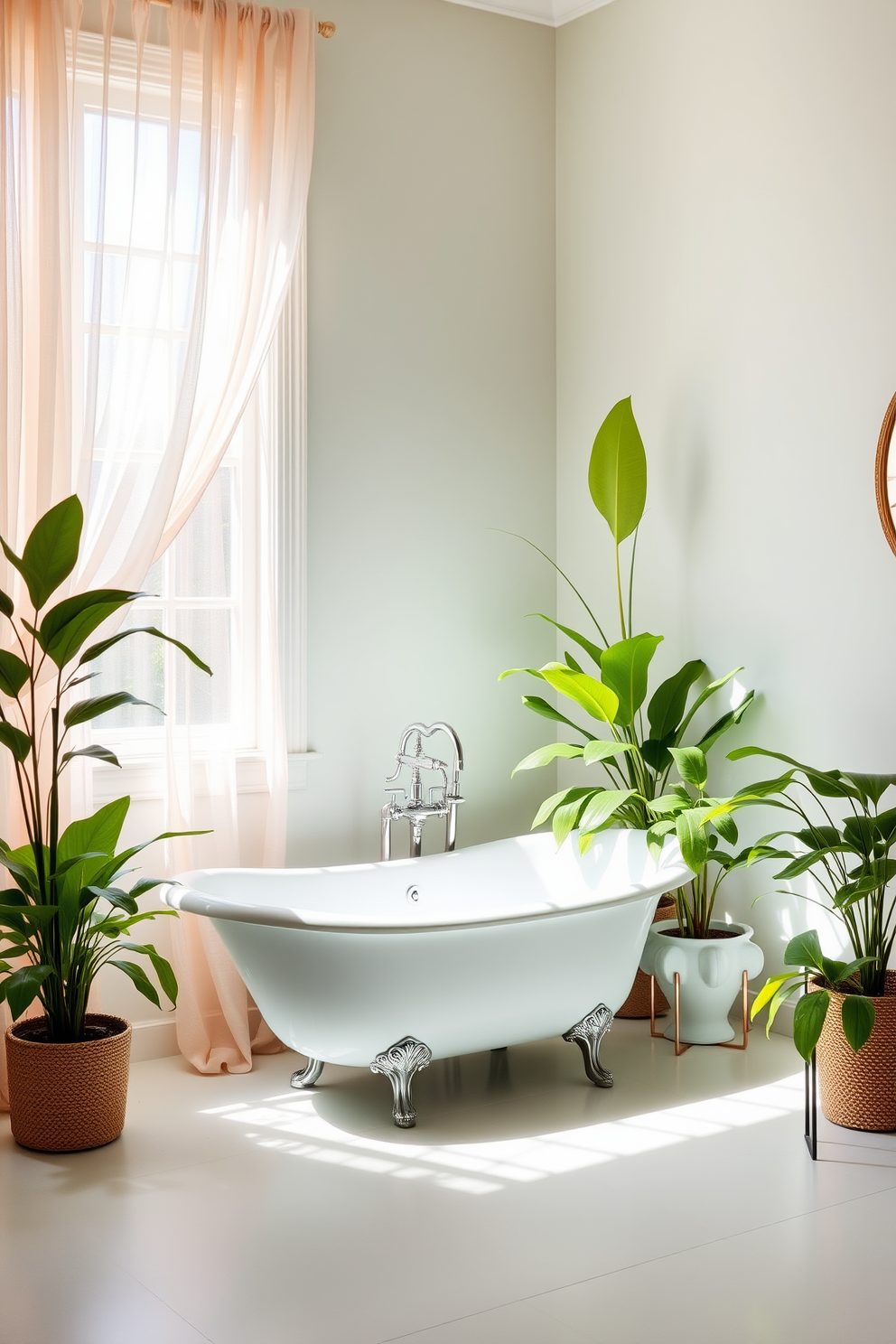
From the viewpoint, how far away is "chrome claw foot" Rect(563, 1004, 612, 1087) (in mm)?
3164

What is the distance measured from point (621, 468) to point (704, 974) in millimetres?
1394

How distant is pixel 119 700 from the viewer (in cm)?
280

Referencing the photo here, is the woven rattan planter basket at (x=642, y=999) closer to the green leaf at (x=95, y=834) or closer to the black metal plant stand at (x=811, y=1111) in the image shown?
the black metal plant stand at (x=811, y=1111)

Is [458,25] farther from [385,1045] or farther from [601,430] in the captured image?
[385,1045]

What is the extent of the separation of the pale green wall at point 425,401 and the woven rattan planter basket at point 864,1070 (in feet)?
4.74

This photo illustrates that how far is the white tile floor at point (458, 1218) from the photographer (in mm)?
2119

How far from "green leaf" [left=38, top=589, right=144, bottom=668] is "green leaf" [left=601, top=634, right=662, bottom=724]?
132cm

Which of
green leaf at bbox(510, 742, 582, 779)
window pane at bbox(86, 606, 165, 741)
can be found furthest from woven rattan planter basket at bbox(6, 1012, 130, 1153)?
green leaf at bbox(510, 742, 582, 779)

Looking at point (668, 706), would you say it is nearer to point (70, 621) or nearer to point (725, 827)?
point (725, 827)

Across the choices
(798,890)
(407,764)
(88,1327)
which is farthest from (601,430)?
(88,1327)

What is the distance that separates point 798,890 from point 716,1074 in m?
0.55

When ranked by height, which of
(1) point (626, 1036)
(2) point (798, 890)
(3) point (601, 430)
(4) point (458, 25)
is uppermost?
(4) point (458, 25)

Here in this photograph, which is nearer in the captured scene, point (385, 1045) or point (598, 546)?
point (385, 1045)

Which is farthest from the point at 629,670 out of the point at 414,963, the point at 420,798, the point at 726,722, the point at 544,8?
the point at 544,8
